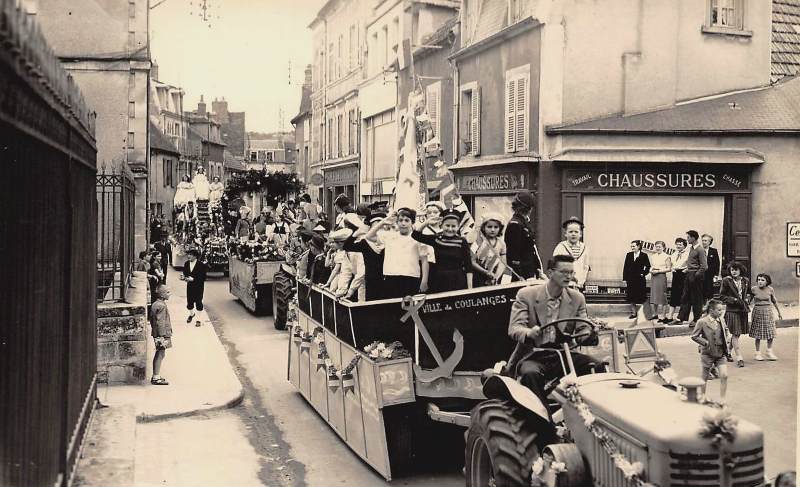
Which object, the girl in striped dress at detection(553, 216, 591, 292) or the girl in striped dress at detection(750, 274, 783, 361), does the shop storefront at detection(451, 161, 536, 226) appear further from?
the girl in striped dress at detection(553, 216, 591, 292)

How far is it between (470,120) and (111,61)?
963 centimetres

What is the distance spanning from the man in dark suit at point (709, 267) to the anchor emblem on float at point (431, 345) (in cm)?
1092

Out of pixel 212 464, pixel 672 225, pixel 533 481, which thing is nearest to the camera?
pixel 533 481

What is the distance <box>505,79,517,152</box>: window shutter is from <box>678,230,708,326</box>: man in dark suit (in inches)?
228

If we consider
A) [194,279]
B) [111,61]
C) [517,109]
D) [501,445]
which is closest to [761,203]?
[517,109]

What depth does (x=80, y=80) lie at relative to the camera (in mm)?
20516

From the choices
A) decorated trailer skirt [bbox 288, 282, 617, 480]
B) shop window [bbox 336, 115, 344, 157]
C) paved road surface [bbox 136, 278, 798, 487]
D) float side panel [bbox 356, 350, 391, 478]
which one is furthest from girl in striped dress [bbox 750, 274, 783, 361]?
shop window [bbox 336, 115, 344, 157]

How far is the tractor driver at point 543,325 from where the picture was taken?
21.8 ft

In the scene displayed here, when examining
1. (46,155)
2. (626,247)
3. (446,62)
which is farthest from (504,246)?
(446,62)

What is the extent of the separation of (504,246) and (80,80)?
1384 cm

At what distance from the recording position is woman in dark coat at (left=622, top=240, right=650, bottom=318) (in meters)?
18.4

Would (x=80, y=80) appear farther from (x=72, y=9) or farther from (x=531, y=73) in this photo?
(x=531, y=73)

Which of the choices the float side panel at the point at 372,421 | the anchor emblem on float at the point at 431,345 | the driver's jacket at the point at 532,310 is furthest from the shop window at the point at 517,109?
the driver's jacket at the point at 532,310

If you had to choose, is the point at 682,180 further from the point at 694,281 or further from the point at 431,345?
the point at 431,345
